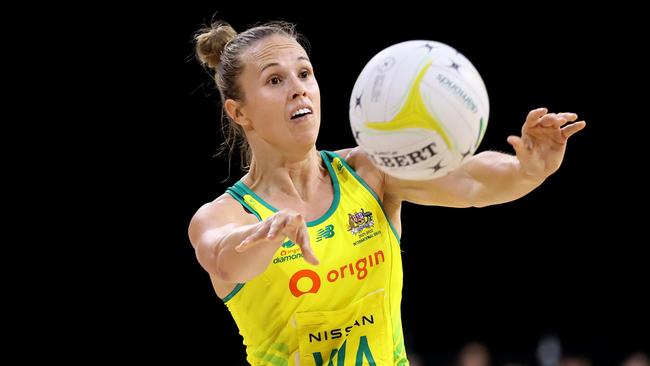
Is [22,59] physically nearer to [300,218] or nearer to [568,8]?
[568,8]

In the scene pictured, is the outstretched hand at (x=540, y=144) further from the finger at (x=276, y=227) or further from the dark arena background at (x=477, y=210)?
the dark arena background at (x=477, y=210)

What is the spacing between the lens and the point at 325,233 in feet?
11.7

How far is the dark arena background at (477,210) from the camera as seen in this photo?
928 cm

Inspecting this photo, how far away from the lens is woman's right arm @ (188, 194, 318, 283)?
2.84 meters

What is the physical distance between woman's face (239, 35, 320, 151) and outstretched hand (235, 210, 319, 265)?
834 mm

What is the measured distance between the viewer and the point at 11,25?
904 cm

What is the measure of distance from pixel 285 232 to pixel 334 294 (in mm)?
795

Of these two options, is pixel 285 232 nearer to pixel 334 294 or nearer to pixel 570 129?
pixel 334 294

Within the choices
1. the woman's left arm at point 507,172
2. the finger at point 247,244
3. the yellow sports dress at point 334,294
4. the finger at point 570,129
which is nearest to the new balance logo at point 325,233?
the yellow sports dress at point 334,294

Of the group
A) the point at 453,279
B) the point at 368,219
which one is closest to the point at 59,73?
the point at 453,279

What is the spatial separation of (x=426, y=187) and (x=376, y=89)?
79 centimetres

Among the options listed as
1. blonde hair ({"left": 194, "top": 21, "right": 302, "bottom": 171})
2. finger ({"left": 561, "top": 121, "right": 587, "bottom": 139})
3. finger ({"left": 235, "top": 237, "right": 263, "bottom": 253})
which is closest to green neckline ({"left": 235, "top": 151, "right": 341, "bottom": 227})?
blonde hair ({"left": 194, "top": 21, "right": 302, "bottom": 171})

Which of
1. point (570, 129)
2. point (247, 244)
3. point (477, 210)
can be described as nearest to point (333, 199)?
point (247, 244)

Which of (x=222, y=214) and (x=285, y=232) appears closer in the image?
(x=285, y=232)
